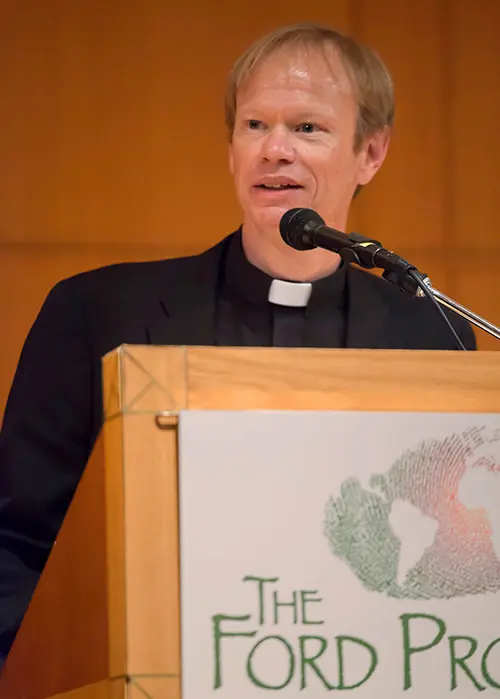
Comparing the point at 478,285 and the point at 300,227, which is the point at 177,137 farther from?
the point at 300,227

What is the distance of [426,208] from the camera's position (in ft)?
10.6

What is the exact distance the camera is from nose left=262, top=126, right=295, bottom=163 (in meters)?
2.71

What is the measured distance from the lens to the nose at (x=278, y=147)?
271 cm

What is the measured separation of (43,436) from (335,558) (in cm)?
132

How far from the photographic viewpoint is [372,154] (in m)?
3.01

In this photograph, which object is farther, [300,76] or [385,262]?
[300,76]

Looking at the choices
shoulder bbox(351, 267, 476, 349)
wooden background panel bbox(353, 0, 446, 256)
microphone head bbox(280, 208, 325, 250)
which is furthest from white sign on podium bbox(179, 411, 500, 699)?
wooden background panel bbox(353, 0, 446, 256)

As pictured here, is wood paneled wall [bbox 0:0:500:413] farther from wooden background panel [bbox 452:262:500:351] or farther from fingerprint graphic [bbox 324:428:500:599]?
fingerprint graphic [bbox 324:428:500:599]

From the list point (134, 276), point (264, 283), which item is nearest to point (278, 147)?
point (264, 283)

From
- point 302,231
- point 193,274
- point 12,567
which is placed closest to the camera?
point 302,231

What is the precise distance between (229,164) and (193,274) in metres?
0.44

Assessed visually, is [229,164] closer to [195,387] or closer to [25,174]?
[25,174]

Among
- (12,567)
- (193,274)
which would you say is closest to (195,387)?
(12,567)

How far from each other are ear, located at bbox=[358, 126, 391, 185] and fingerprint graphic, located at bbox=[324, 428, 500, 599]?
5.46ft
